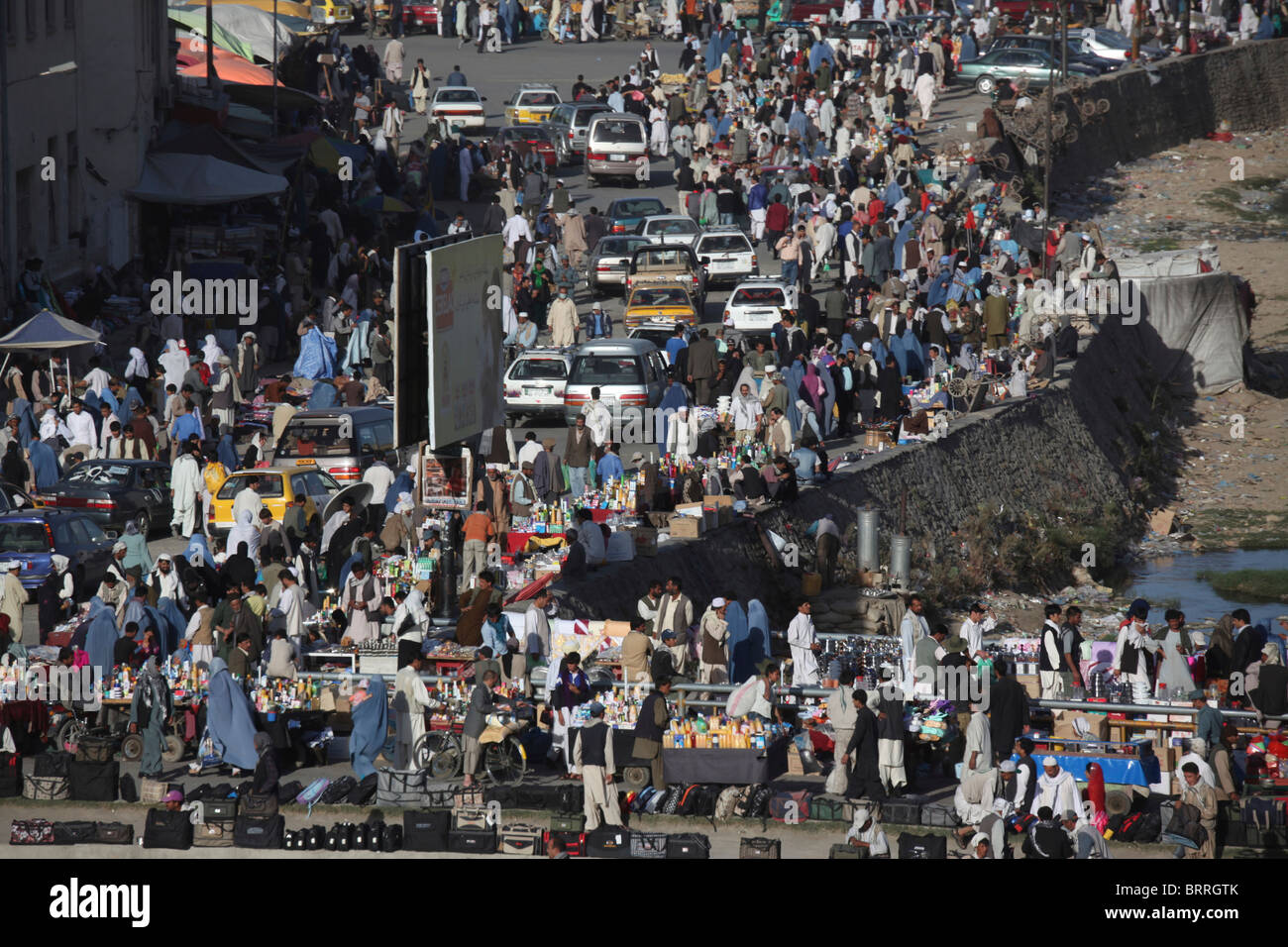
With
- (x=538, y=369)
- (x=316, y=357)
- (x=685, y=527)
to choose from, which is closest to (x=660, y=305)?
(x=538, y=369)

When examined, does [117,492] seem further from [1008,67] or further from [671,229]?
[1008,67]

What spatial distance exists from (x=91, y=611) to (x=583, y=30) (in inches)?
1959

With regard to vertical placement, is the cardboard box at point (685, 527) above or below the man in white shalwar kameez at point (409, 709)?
above

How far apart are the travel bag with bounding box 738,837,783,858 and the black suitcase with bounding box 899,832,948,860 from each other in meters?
0.97

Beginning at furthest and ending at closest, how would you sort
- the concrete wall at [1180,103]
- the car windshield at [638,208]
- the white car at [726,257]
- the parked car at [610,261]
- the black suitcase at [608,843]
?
the concrete wall at [1180,103] < the car windshield at [638,208] < the white car at [726,257] < the parked car at [610,261] < the black suitcase at [608,843]

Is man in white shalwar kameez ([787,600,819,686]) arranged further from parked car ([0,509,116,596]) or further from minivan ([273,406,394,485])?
parked car ([0,509,116,596])

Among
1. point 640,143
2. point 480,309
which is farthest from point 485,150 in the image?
point 480,309

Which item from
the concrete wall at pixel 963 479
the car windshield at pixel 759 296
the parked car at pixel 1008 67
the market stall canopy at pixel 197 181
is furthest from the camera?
the parked car at pixel 1008 67

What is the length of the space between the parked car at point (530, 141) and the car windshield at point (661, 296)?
556 inches

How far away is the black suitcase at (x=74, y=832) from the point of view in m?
18.0

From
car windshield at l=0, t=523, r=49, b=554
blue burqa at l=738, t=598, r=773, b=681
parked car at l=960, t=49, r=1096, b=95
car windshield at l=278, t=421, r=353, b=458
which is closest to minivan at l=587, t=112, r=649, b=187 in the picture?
parked car at l=960, t=49, r=1096, b=95

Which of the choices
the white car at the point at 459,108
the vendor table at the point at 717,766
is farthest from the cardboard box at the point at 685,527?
the white car at the point at 459,108

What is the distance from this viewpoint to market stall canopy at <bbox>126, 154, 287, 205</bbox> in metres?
39.8

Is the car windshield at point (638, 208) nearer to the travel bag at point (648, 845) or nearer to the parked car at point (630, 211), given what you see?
the parked car at point (630, 211)
